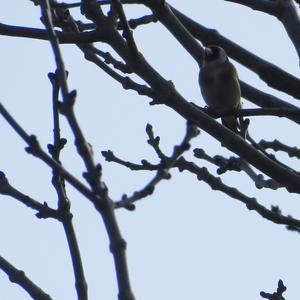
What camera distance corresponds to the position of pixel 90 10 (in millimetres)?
3283

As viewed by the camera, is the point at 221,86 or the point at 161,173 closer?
the point at 161,173

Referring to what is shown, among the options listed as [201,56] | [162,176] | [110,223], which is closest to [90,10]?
[201,56]

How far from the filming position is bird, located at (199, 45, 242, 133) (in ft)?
20.8

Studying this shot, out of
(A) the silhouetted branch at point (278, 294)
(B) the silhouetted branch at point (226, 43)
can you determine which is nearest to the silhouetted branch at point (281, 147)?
(B) the silhouetted branch at point (226, 43)

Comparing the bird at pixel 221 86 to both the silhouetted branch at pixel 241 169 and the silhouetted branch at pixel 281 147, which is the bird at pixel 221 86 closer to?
the silhouetted branch at pixel 281 147

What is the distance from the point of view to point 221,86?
6.44m

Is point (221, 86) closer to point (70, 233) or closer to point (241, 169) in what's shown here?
point (241, 169)

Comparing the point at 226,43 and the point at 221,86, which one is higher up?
the point at 221,86

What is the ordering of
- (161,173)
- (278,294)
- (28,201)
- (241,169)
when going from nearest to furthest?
1. (161,173)
2. (28,201)
3. (278,294)
4. (241,169)

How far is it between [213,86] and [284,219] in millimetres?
3313

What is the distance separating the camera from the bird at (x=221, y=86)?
633 cm

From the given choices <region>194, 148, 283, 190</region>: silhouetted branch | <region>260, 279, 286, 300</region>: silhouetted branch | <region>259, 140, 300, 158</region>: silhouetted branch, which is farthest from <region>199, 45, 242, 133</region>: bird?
<region>260, 279, 286, 300</region>: silhouetted branch

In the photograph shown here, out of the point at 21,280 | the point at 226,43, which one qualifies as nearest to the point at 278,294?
the point at 226,43

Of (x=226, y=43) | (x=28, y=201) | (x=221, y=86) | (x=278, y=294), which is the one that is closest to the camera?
(x=28, y=201)
